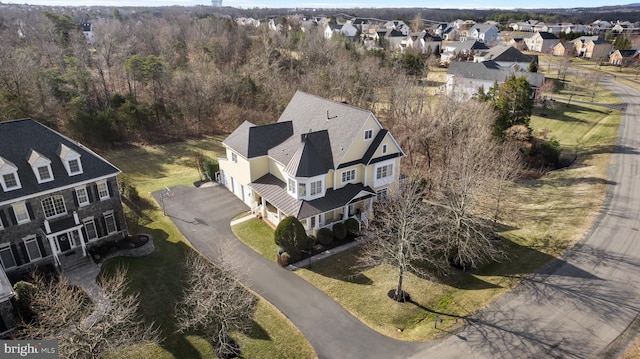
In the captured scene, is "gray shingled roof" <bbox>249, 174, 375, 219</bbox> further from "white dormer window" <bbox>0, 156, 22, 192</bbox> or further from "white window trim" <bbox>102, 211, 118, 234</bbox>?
"white dormer window" <bbox>0, 156, 22, 192</bbox>

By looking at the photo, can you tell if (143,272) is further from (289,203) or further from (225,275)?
(289,203)

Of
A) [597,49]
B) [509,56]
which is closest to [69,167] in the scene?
[509,56]

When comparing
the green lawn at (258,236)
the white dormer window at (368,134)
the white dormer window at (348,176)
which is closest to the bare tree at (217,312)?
the green lawn at (258,236)

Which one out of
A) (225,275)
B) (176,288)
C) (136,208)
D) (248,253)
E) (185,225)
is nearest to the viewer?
(225,275)

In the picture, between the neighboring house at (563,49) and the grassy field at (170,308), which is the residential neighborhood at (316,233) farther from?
the neighboring house at (563,49)

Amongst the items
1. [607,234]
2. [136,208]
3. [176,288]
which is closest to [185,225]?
[136,208]

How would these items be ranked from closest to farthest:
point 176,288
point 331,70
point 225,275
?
1. point 225,275
2. point 176,288
3. point 331,70

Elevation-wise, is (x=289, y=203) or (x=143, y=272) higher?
(x=289, y=203)
